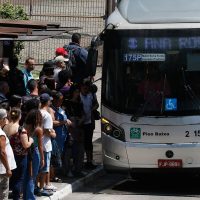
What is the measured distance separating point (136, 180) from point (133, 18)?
3.58 m

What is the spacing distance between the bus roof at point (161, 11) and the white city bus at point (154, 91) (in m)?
0.02

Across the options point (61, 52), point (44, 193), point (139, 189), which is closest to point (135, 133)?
point (139, 189)

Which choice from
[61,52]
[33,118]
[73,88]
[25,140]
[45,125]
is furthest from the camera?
[61,52]

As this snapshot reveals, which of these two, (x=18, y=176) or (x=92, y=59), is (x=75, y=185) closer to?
(x=92, y=59)

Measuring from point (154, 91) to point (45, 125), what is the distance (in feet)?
7.41

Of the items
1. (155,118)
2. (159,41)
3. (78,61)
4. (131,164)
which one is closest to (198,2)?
(159,41)

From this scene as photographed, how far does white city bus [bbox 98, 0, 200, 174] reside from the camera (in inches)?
561

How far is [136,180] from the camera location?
53.7ft

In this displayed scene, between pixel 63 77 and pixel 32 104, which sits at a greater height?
pixel 63 77

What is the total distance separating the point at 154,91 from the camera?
1439cm

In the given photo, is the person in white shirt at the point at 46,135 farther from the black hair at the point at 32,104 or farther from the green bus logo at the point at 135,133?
the green bus logo at the point at 135,133

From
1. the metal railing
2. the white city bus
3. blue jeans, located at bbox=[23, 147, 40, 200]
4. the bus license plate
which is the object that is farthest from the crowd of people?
the metal railing

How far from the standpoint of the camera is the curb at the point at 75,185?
44.9 ft

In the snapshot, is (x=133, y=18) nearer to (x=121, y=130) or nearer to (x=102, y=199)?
(x=121, y=130)
